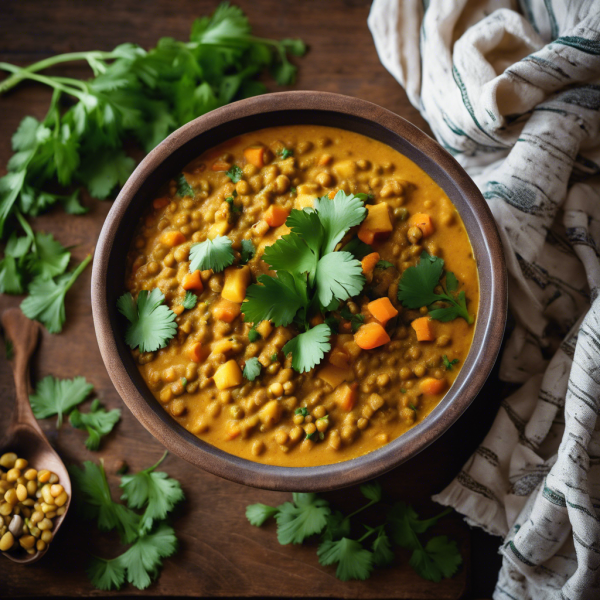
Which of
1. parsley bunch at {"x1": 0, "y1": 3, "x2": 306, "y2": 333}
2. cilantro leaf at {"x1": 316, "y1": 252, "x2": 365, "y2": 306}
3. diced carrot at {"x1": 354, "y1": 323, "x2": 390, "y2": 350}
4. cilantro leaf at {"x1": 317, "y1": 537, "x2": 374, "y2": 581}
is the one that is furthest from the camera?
parsley bunch at {"x1": 0, "y1": 3, "x2": 306, "y2": 333}

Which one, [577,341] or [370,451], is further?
[577,341]

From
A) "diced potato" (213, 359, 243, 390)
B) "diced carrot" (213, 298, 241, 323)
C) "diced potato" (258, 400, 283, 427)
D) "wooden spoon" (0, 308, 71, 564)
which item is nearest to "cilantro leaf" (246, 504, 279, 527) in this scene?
"diced potato" (258, 400, 283, 427)

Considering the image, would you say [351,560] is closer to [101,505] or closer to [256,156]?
[101,505]

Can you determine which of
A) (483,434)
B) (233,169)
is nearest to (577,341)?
(483,434)

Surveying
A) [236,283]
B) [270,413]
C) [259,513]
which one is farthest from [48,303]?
[259,513]

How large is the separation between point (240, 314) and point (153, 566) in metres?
1.38

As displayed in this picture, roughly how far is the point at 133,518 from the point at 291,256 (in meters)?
1.60

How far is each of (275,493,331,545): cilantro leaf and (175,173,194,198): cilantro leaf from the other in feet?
5.08

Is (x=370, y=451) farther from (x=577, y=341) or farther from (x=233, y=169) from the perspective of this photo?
(x=233, y=169)

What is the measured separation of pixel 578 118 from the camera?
2639mm

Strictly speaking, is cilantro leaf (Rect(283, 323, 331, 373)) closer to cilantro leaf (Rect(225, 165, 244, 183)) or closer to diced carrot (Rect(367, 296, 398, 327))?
diced carrot (Rect(367, 296, 398, 327))

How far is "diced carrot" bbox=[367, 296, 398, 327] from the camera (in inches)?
93.3

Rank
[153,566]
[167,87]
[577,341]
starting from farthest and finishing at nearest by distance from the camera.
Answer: [167,87] → [153,566] → [577,341]

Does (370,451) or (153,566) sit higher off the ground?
(370,451)
